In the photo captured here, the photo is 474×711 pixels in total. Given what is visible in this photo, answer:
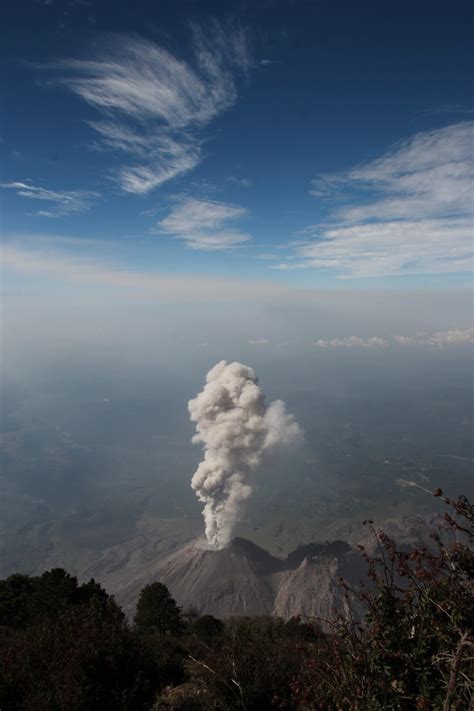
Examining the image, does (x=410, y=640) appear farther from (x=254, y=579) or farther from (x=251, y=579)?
(x=254, y=579)

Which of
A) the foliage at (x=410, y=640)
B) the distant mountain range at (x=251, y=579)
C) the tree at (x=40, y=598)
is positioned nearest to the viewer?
the foliage at (x=410, y=640)

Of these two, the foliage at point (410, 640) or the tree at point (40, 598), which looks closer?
the foliage at point (410, 640)

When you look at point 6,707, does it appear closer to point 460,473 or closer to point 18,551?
point 18,551

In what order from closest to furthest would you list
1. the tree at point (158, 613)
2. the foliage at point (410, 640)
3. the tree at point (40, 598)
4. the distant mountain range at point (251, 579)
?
the foliage at point (410, 640)
the tree at point (40, 598)
the tree at point (158, 613)
the distant mountain range at point (251, 579)

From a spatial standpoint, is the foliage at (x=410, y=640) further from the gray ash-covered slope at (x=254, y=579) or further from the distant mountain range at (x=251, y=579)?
the gray ash-covered slope at (x=254, y=579)

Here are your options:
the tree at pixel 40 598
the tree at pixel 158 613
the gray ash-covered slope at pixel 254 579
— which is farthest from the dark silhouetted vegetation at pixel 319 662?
the gray ash-covered slope at pixel 254 579

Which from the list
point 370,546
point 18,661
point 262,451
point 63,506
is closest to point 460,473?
point 370,546
